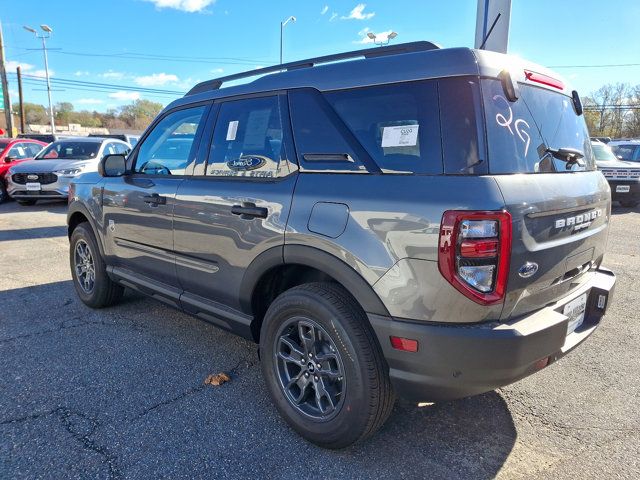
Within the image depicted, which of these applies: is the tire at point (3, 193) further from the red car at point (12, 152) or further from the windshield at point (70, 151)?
the windshield at point (70, 151)

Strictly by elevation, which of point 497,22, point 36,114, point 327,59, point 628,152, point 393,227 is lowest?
point 393,227

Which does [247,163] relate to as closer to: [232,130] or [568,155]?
[232,130]

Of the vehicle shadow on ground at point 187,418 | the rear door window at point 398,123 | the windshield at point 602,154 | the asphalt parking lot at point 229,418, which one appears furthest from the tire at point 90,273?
the windshield at point 602,154

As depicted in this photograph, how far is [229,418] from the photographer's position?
2730mm

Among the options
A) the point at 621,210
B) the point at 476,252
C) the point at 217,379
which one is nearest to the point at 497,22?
the point at 476,252

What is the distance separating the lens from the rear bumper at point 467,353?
1.95 m

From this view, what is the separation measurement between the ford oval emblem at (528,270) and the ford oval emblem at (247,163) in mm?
1566

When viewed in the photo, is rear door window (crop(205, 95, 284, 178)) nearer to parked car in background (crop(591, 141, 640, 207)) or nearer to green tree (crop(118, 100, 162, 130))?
parked car in background (crop(591, 141, 640, 207))

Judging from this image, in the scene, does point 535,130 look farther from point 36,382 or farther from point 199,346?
point 36,382

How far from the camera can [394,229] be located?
2047 mm

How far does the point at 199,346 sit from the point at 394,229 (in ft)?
7.60

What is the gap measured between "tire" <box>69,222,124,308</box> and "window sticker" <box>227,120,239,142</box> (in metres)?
2.12

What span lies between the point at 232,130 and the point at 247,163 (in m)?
0.32

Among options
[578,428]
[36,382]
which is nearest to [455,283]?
[578,428]
